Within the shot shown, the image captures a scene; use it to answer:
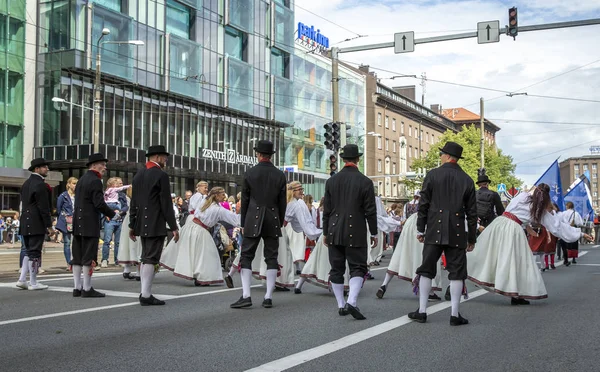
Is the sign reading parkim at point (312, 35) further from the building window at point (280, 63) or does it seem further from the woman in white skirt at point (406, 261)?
the woman in white skirt at point (406, 261)

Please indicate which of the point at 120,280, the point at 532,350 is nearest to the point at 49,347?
the point at 532,350

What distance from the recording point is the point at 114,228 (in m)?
15.1

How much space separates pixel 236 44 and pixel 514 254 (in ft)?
136

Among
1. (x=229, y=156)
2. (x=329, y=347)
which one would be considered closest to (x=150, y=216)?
(x=329, y=347)

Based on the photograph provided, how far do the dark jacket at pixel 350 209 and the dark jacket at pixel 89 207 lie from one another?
344cm

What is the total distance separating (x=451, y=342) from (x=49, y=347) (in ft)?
11.4

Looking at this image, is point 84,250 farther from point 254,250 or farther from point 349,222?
point 349,222

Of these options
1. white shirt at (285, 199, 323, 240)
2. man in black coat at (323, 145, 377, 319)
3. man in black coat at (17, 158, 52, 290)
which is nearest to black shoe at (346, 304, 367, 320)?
man in black coat at (323, 145, 377, 319)

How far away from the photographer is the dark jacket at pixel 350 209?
7855 mm

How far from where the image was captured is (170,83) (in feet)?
137

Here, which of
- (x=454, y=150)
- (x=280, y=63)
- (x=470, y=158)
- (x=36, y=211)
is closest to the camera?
(x=454, y=150)

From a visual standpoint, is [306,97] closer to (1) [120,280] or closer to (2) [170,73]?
(2) [170,73]

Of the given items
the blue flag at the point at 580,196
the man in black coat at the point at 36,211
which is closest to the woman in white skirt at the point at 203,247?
the man in black coat at the point at 36,211

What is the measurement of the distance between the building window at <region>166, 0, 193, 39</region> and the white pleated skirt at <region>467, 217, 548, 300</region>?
35238 millimetres
